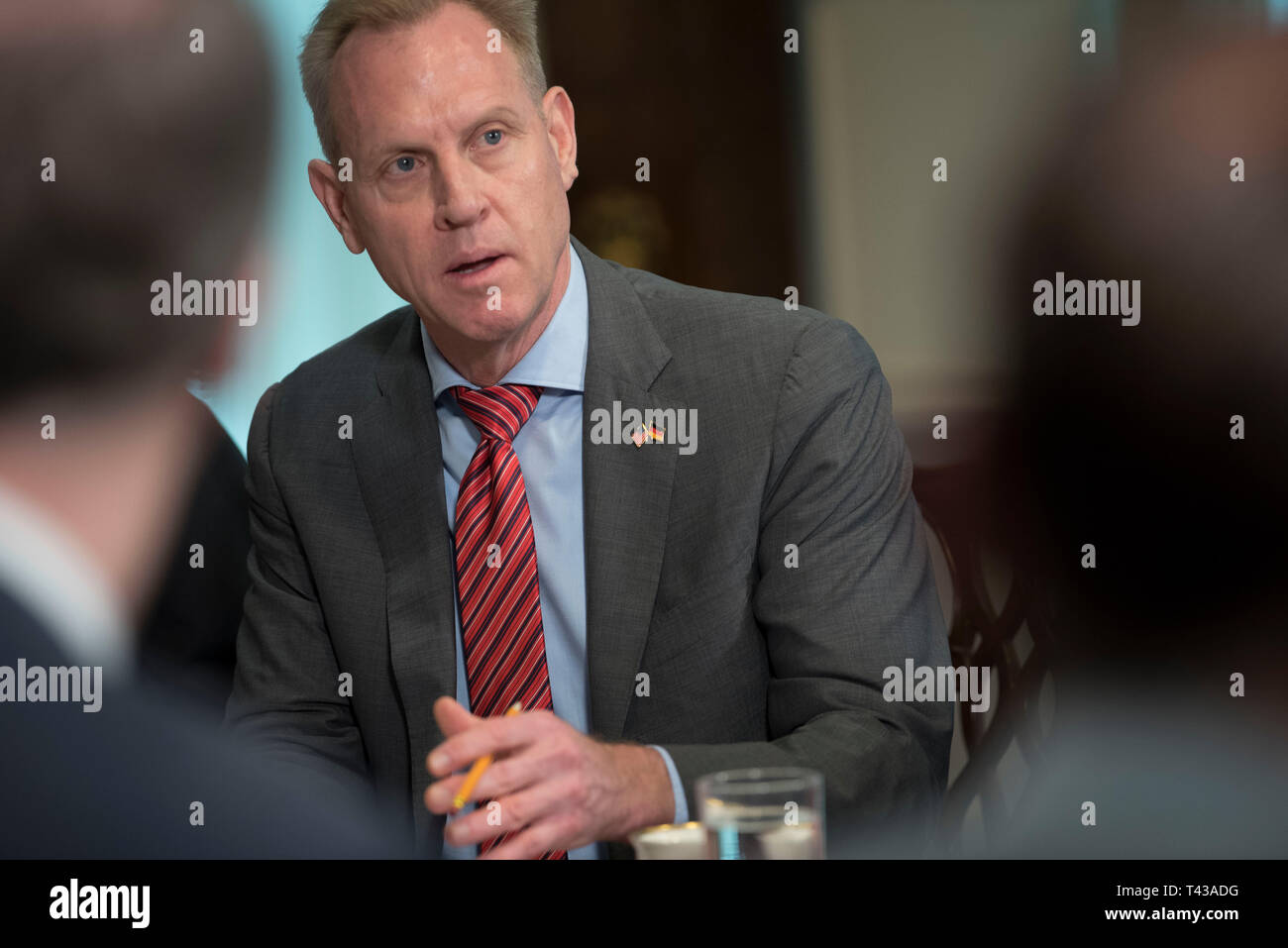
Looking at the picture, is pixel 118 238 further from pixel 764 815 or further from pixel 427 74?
pixel 764 815

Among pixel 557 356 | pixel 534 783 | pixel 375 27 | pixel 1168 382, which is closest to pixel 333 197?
pixel 375 27

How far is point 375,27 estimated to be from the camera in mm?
1551

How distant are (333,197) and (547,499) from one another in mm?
545

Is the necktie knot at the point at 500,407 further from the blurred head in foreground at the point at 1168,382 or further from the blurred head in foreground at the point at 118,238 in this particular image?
the blurred head in foreground at the point at 1168,382

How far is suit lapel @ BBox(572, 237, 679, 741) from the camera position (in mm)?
1506

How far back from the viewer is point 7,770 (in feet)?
5.08

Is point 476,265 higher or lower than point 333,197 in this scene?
lower

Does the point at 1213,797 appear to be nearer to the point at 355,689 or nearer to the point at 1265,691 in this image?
the point at 1265,691

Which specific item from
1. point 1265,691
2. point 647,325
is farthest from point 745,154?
point 1265,691

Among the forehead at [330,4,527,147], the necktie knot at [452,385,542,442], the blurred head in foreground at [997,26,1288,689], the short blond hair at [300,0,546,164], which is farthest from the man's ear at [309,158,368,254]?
the blurred head in foreground at [997,26,1288,689]

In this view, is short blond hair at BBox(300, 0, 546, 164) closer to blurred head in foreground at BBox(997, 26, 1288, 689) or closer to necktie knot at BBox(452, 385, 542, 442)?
necktie knot at BBox(452, 385, 542, 442)

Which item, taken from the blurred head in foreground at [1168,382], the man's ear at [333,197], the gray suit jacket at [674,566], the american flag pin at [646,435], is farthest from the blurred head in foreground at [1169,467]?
the man's ear at [333,197]

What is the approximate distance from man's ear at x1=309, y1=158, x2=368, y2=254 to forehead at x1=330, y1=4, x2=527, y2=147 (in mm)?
146

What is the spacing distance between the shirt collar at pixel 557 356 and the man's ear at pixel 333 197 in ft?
0.56
